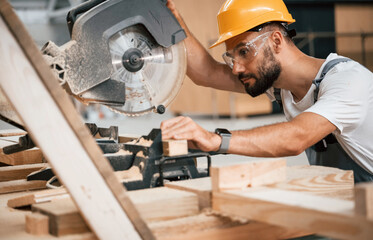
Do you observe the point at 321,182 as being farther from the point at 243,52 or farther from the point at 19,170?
the point at 19,170

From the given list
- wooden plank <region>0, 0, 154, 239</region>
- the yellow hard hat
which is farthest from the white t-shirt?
wooden plank <region>0, 0, 154, 239</region>

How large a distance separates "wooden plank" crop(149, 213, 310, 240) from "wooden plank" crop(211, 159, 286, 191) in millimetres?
88

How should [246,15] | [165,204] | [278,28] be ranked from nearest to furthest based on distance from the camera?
[165,204], [246,15], [278,28]

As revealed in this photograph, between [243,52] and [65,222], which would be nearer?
[65,222]

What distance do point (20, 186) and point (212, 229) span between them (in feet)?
3.20

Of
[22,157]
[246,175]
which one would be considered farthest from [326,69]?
[22,157]

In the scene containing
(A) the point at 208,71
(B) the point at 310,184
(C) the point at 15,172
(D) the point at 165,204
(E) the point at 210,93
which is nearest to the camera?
(D) the point at 165,204

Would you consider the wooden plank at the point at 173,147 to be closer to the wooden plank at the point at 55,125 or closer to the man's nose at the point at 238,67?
the wooden plank at the point at 55,125

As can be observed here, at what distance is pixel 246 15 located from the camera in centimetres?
228

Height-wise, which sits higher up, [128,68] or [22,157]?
[128,68]

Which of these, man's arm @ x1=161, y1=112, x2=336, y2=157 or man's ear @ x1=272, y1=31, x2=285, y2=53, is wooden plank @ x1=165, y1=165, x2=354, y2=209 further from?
man's ear @ x1=272, y1=31, x2=285, y2=53

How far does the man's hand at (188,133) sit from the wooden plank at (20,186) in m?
0.62

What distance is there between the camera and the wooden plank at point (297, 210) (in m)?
0.92

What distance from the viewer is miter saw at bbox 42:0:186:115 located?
1.67m
